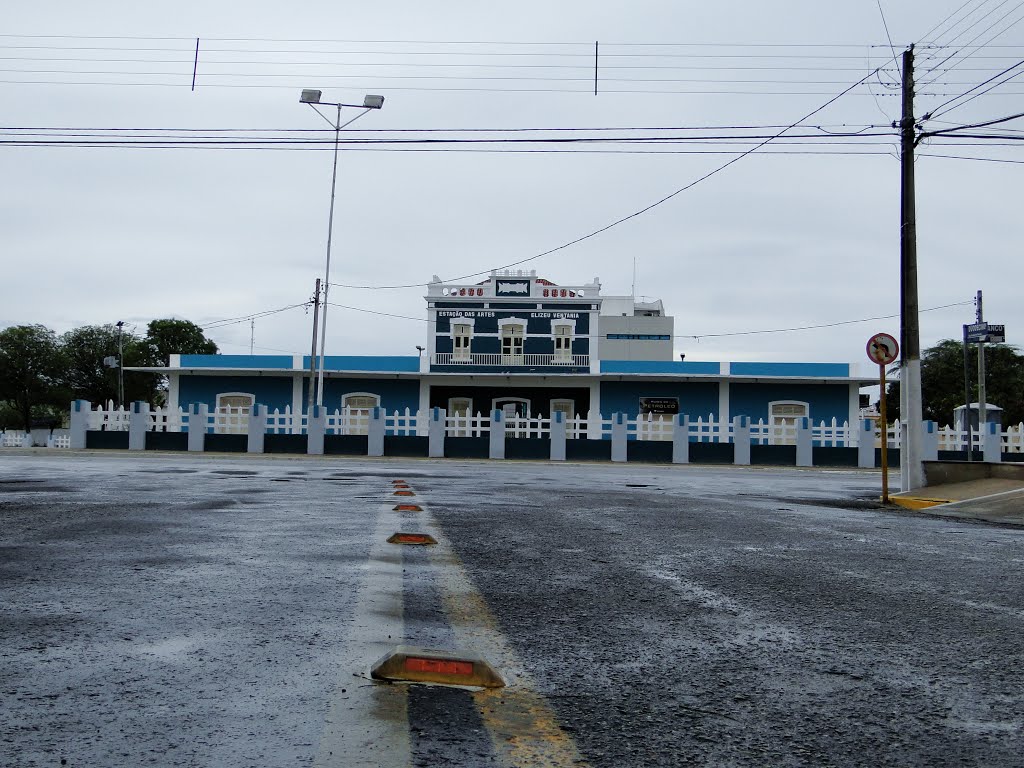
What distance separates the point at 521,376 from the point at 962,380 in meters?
34.4

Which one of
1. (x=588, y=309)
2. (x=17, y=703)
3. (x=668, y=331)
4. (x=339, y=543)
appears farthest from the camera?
(x=668, y=331)

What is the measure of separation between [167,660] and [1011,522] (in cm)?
1040

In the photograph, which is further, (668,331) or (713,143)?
(668,331)

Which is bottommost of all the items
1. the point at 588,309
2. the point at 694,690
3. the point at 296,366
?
the point at 694,690

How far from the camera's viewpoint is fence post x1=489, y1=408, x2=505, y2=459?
108 feet

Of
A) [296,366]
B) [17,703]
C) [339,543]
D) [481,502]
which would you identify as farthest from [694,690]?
[296,366]

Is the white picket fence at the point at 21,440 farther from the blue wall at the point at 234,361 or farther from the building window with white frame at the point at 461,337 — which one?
the building window with white frame at the point at 461,337

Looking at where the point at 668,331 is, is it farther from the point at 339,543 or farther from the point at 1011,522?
the point at 339,543

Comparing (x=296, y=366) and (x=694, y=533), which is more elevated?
(x=296, y=366)

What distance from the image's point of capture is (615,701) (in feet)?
10.1

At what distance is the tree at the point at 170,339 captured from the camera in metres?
80.8

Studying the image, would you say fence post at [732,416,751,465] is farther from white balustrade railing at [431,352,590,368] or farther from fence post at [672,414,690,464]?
white balustrade railing at [431,352,590,368]

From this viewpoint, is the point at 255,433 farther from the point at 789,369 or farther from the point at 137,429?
the point at 789,369

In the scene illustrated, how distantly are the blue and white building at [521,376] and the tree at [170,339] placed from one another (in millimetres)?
35335
